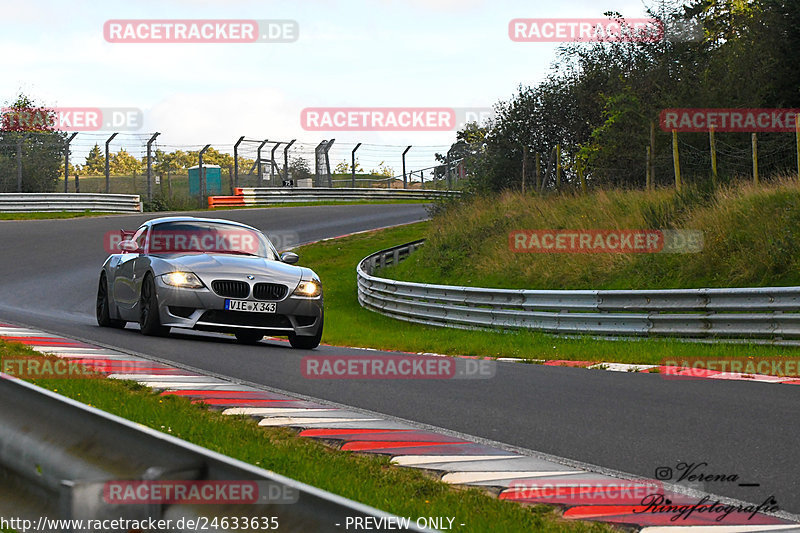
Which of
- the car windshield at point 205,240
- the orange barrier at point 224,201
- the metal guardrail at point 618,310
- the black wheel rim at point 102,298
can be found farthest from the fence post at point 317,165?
the car windshield at point 205,240

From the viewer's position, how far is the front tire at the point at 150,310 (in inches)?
470

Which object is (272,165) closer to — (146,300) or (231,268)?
(146,300)

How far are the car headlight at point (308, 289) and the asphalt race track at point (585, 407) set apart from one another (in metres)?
0.71

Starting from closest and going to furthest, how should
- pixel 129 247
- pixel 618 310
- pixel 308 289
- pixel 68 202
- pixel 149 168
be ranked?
1. pixel 308 289
2. pixel 129 247
3. pixel 618 310
4. pixel 68 202
5. pixel 149 168

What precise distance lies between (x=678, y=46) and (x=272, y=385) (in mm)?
34840

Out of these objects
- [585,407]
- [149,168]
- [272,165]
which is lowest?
[585,407]

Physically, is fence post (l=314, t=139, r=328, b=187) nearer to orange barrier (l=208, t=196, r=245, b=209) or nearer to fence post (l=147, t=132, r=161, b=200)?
orange barrier (l=208, t=196, r=245, b=209)

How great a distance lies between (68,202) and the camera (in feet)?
128

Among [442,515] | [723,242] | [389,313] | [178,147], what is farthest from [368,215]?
[442,515]

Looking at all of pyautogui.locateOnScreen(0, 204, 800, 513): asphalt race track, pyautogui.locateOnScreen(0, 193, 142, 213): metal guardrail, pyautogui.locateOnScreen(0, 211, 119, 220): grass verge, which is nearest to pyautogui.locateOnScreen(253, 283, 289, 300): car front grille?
pyautogui.locateOnScreen(0, 204, 800, 513): asphalt race track

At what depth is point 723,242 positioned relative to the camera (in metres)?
17.2

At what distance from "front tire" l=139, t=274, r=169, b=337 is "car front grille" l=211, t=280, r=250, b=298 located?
28.8 inches

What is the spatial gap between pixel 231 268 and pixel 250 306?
1.68 feet

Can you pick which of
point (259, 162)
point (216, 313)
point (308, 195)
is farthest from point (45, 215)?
point (216, 313)
